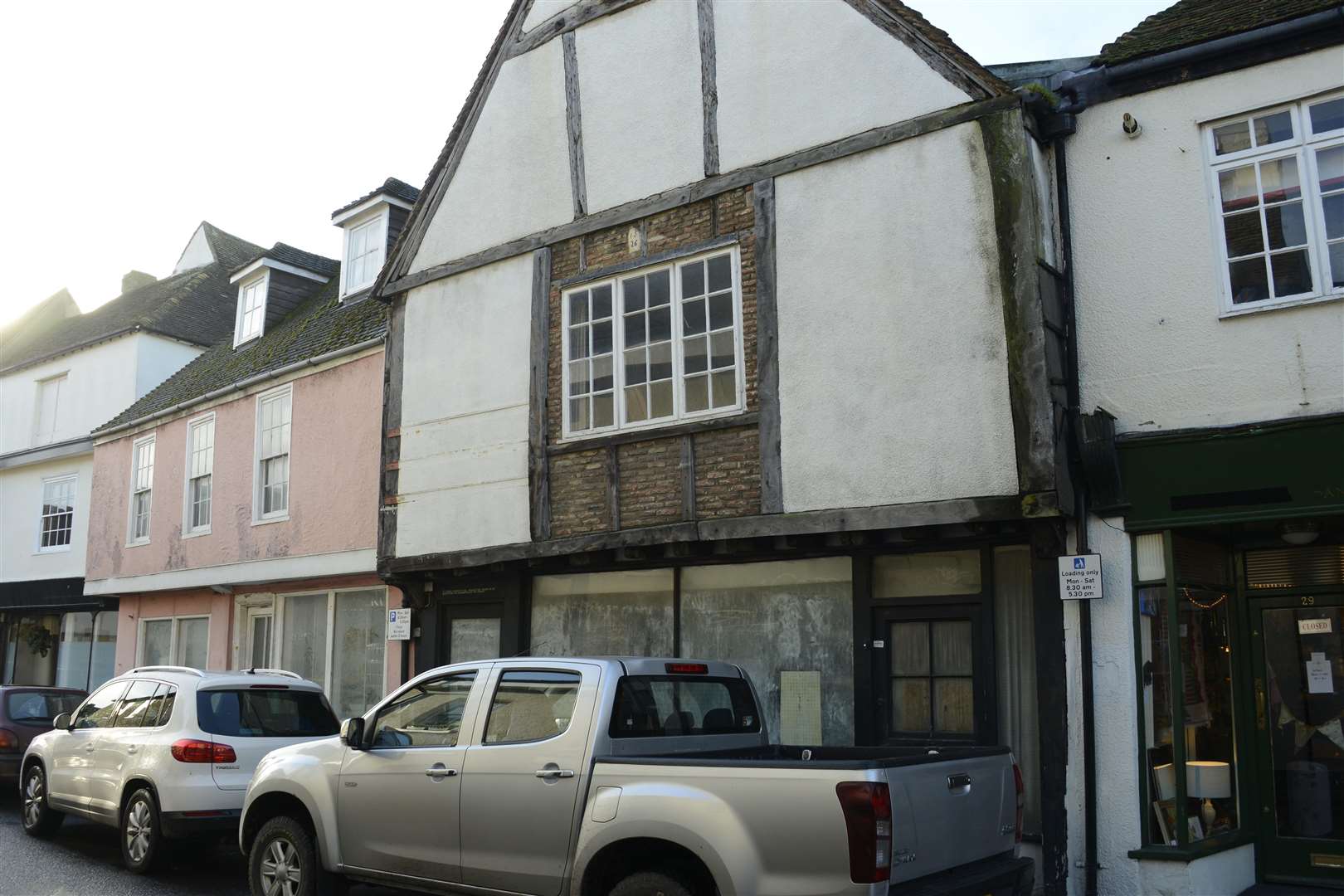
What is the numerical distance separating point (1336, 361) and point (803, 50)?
5040mm

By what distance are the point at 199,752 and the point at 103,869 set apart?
1.51 m

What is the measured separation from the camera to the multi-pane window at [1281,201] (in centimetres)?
789

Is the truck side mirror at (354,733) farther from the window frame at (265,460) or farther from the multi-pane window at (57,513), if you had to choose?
the multi-pane window at (57,513)

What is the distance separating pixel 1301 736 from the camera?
8297 millimetres

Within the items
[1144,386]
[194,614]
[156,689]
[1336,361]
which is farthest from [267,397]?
[1336,361]

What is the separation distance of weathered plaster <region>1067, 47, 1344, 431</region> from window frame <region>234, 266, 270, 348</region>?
48.1ft

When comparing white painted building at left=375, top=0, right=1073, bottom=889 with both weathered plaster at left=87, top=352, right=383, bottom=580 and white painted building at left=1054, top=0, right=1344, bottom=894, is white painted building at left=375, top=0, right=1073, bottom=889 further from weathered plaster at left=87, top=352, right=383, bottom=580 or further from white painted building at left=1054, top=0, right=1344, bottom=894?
weathered plaster at left=87, top=352, right=383, bottom=580

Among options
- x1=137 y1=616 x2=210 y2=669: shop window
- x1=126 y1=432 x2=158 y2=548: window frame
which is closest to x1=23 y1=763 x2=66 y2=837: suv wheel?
x1=137 y1=616 x2=210 y2=669: shop window

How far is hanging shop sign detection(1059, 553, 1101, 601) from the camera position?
8.20 m

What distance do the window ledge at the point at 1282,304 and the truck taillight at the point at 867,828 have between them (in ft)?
15.6

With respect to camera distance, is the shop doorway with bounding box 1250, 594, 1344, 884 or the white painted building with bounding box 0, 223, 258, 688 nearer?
the shop doorway with bounding box 1250, 594, 1344, 884

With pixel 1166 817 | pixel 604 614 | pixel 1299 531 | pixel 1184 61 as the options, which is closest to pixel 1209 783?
pixel 1166 817

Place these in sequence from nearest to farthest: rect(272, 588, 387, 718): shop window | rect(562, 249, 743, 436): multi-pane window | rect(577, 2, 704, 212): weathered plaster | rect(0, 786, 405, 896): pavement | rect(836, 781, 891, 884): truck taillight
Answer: rect(836, 781, 891, 884): truck taillight
rect(0, 786, 405, 896): pavement
rect(562, 249, 743, 436): multi-pane window
rect(577, 2, 704, 212): weathered plaster
rect(272, 588, 387, 718): shop window

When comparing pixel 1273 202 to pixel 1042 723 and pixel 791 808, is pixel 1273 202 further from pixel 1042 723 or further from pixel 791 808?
pixel 791 808
